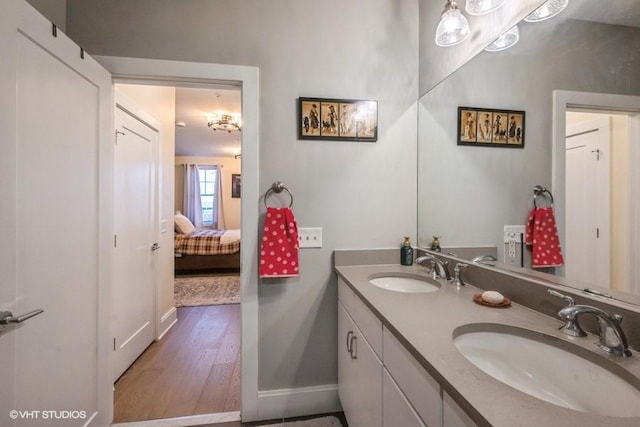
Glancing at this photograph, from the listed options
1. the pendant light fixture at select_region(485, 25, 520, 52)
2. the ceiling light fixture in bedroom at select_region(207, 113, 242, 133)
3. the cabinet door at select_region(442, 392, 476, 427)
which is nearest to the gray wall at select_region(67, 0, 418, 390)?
the pendant light fixture at select_region(485, 25, 520, 52)

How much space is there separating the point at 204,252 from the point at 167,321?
6.93 ft

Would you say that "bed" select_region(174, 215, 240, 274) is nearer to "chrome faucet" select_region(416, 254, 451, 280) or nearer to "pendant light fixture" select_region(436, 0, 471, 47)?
"chrome faucet" select_region(416, 254, 451, 280)

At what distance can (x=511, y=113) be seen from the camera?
1.19 meters

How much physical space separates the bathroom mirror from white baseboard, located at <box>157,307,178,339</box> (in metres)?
2.55

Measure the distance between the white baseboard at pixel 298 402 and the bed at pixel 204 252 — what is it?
343cm

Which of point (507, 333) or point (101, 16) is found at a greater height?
point (101, 16)

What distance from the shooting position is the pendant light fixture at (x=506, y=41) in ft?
3.63

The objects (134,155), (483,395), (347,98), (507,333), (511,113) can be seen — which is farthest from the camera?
(134,155)

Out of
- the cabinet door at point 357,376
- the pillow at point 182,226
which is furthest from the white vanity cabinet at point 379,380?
the pillow at point 182,226

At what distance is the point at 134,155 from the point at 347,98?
1.71 meters

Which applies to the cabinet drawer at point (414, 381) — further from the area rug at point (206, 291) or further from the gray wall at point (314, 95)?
the area rug at point (206, 291)

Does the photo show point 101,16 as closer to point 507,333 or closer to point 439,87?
point 439,87

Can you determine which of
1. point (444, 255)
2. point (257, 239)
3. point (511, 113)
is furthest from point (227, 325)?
point (511, 113)

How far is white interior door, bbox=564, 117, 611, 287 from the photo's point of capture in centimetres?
83
